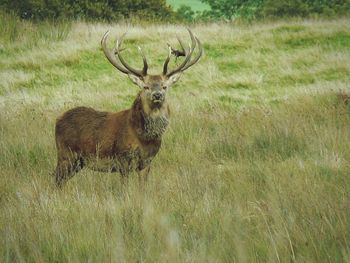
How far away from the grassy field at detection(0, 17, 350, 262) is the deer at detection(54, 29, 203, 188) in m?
0.19

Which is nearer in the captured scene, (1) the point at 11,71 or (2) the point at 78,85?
(2) the point at 78,85

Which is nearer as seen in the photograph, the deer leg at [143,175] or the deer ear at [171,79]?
the deer leg at [143,175]

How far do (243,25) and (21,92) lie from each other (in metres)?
9.51

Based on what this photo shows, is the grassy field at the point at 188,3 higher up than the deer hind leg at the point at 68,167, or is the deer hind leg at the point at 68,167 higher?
the deer hind leg at the point at 68,167

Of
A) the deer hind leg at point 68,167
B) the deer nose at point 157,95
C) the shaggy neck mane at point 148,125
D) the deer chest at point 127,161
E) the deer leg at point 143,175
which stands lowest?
the deer hind leg at point 68,167

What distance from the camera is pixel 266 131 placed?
26.2 ft

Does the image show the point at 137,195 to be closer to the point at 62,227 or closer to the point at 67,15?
the point at 62,227

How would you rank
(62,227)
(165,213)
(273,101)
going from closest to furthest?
(62,227) < (165,213) < (273,101)

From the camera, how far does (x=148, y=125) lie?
20.3 ft

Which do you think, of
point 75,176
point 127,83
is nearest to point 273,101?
point 127,83

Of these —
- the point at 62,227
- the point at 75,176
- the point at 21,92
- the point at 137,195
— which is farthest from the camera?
the point at 21,92

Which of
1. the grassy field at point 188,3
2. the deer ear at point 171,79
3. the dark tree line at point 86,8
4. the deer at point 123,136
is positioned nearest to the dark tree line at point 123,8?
the dark tree line at point 86,8

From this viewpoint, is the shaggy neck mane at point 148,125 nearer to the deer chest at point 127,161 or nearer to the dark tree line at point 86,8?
the deer chest at point 127,161

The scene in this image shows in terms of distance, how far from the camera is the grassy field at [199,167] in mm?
3578
